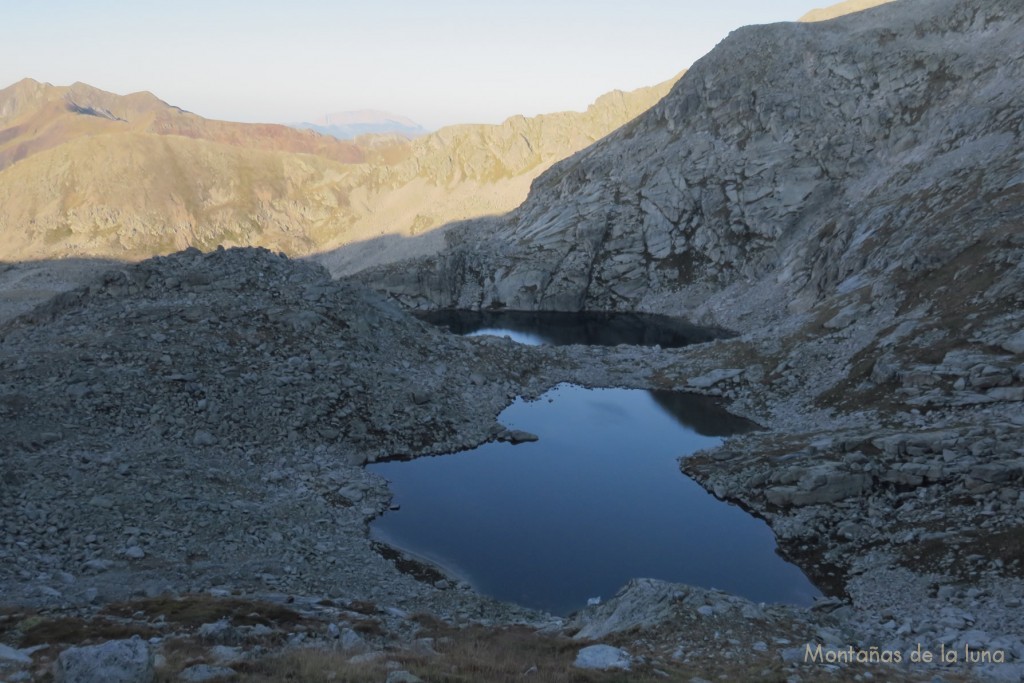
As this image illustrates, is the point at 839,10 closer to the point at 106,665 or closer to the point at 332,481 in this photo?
the point at 332,481

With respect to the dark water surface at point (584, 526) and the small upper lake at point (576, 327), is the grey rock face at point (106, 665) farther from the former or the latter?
the small upper lake at point (576, 327)

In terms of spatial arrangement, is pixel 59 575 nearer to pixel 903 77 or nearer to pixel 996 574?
pixel 996 574

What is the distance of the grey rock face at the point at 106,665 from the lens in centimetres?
1458

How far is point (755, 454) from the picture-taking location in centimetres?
4000

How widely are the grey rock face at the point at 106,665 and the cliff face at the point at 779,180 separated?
52.2 m

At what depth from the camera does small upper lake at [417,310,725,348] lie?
76.2m

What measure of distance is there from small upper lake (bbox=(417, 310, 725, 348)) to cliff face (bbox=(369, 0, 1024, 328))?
2.65 meters

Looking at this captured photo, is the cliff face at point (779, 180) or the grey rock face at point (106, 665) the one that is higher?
the cliff face at point (779, 180)

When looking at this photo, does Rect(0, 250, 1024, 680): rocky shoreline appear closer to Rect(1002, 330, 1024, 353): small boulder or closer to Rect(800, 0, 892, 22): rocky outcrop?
Rect(1002, 330, 1024, 353): small boulder

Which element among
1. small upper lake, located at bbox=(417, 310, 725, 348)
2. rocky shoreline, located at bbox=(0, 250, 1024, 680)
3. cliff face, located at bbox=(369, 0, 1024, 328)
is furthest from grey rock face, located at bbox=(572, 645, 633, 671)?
small upper lake, located at bbox=(417, 310, 725, 348)

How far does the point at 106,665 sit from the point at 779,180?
84.9 metres

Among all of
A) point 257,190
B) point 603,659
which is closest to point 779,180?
point 603,659

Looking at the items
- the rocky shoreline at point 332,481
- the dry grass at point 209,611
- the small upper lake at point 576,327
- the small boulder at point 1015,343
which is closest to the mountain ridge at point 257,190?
the small upper lake at point 576,327

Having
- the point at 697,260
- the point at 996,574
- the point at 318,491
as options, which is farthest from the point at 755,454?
the point at 697,260
